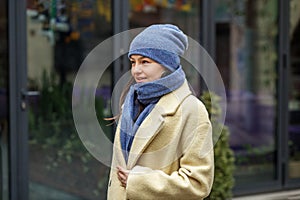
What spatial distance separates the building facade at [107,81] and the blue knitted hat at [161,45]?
6.97 ft

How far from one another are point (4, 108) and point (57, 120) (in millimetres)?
519

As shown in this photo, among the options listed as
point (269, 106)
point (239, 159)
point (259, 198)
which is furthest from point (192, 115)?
point (269, 106)

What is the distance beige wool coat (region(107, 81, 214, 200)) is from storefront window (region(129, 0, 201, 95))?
114 inches

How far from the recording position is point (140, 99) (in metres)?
2.06

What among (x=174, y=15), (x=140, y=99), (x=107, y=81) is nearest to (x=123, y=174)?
(x=140, y=99)

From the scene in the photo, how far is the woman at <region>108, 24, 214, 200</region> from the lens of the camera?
1984mm

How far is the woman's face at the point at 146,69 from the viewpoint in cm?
200

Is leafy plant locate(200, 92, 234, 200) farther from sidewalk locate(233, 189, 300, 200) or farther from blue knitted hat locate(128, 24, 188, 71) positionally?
blue knitted hat locate(128, 24, 188, 71)

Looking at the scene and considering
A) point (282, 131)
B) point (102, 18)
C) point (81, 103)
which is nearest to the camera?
point (81, 103)

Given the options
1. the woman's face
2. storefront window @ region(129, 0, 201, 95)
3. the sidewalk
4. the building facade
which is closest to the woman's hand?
the woman's face

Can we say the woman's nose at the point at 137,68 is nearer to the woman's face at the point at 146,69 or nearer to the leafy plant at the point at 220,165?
the woman's face at the point at 146,69

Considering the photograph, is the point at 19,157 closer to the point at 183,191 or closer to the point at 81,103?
the point at 81,103

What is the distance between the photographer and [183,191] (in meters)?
1.99

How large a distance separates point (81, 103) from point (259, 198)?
189 cm
